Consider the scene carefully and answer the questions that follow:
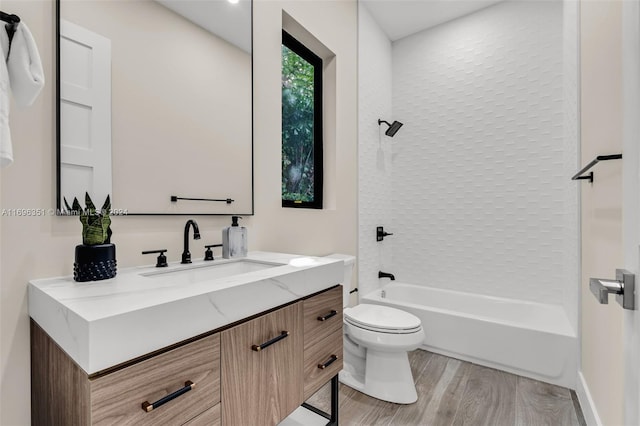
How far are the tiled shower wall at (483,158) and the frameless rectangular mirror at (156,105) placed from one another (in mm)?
1409

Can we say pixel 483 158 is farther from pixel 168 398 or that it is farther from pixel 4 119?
pixel 4 119

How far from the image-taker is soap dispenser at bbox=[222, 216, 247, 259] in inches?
57.4

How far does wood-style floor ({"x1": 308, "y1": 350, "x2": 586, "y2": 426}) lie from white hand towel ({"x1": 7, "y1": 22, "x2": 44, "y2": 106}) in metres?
1.84

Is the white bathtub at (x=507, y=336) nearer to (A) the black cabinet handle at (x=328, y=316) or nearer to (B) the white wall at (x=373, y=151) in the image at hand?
(B) the white wall at (x=373, y=151)

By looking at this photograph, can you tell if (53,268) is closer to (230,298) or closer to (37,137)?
(37,137)

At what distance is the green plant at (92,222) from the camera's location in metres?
1.01

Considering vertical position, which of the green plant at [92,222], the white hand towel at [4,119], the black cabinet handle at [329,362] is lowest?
the black cabinet handle at [329,362]

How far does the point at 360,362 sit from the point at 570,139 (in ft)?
6.74

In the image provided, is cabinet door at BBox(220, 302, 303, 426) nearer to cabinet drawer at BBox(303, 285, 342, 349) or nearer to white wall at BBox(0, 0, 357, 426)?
cabinet drawer at BBox(303, 285, 342, 349)

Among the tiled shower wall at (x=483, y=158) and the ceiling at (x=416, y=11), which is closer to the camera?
the tiled shower wall at (x=483, y=158)

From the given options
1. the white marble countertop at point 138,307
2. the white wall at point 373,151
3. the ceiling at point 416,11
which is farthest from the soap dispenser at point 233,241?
the ceiling at point 416,11

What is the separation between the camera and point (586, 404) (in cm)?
168

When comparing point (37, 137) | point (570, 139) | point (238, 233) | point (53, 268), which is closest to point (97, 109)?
point (37, 137)

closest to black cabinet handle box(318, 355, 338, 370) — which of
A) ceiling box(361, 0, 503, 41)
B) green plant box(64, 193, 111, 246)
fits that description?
green plant box(64, 193, 111, 246)
